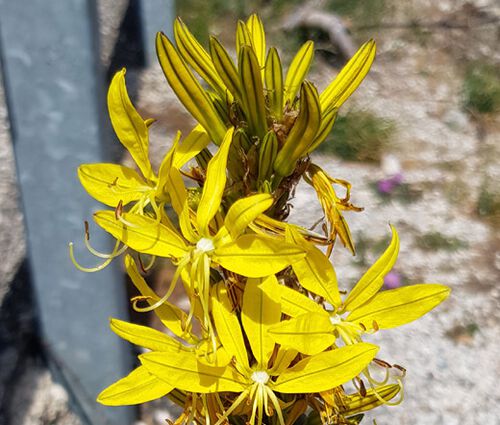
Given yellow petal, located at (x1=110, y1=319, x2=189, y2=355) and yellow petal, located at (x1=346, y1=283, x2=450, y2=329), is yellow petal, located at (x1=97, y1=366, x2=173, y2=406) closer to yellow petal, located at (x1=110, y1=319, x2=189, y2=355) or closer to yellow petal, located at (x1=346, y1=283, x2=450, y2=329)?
yellow petal, located at (x1=110, y1=319, x2=189, y2=355)

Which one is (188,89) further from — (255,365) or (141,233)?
(255,365)

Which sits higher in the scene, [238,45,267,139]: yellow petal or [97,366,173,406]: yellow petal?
[238,45,267,139]: yellow petal

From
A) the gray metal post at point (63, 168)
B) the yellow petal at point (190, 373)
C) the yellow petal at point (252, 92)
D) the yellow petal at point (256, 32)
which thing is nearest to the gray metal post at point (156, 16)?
the gray metal post at point (63, 168)

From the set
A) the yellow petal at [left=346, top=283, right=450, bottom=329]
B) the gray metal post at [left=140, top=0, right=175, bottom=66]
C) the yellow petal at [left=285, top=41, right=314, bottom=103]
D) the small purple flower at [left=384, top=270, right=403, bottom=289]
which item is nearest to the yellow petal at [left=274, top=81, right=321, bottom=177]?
the yellow petal at [left=285, top=41, right=314, bottom=103]

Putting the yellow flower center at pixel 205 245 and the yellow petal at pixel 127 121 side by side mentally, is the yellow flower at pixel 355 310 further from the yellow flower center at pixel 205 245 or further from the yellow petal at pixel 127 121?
the yellow petal at pixel 127 121

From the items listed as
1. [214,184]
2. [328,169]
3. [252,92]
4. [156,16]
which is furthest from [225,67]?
[156,16]

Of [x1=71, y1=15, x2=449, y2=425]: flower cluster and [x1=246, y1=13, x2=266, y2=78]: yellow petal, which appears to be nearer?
[x1=71, y1=15, x2=449, y2=425]: flower cluster
